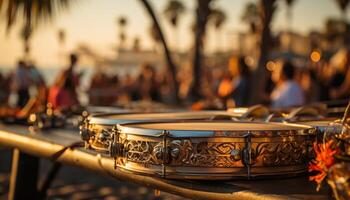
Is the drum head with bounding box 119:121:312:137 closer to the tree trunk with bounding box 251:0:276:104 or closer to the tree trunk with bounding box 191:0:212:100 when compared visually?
the tree trunk with bounding box 251:0:276:104

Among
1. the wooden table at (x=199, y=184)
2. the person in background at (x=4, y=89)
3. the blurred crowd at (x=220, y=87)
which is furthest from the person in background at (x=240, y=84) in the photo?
the person in background at (x=4, y=89)

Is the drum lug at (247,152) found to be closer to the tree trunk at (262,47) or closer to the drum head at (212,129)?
the drum head at (212,129)

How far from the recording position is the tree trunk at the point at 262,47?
6238mm

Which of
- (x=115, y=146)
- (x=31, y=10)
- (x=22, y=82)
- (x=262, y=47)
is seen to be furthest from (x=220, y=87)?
(x=115, y=146)

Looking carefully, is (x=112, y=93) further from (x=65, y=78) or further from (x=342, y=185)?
(x=342, y=185)

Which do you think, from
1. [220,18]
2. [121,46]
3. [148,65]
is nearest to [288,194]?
[148,65]

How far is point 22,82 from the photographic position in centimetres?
1200

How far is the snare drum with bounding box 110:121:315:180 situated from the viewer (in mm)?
1592

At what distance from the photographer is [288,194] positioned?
1479 mm

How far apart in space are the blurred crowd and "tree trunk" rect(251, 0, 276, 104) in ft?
0.13

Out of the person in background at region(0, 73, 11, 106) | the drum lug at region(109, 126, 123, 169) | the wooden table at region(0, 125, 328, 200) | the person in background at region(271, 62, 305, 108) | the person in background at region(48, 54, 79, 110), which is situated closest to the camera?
the wooden table at region(0, 125, 328, 200)

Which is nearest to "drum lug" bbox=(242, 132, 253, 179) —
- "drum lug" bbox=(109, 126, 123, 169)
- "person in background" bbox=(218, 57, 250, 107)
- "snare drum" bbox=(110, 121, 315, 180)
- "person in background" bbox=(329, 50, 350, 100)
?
"snare drum" bbox=(110, 121, 315, 180)

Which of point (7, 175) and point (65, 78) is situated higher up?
point (65, 78)

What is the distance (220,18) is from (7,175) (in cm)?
4518
